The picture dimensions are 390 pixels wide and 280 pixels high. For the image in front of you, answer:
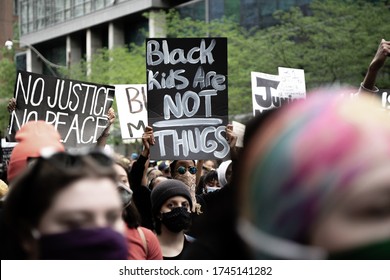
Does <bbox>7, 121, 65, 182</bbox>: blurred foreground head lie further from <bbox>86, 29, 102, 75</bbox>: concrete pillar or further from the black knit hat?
<bbox>86, 29, 102, 75</bbox>: concrete pillar

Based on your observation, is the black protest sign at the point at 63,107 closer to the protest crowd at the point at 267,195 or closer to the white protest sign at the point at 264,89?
the white protest sign at the point at 264,89

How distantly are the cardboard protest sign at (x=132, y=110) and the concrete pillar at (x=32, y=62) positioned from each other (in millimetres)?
52059

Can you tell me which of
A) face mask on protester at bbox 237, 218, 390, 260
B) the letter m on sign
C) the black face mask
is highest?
face mask on protester at bbox 237, 218, 390, 260

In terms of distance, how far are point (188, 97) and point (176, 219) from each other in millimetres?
2700

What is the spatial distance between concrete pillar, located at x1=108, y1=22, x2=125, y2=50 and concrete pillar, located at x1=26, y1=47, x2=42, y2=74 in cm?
1040

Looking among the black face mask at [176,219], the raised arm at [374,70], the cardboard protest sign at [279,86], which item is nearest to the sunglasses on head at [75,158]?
the black face mask at [176,219]

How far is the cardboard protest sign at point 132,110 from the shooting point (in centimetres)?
1109

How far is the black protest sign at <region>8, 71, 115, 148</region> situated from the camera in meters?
7.95

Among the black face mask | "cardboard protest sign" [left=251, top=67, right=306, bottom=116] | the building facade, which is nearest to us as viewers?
the black face mask

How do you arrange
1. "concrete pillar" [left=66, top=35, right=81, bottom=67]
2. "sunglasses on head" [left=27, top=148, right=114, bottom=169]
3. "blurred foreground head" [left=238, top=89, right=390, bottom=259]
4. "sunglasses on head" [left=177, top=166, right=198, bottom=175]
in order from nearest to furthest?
"blurred foreground head" [left=238, top=89, right=390, bottom=259] < "sunglasses on head" [left=27, top=148, right=114, bottom=169] < "sunglasses on head" [left=177, top=166, right=198, bottom=175] < "concrete pillar" [left=66, top=35, right=81, bottom=67]

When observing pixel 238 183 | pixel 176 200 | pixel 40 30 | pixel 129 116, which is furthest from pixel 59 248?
pixel 40 30

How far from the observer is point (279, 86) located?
31.5 ft

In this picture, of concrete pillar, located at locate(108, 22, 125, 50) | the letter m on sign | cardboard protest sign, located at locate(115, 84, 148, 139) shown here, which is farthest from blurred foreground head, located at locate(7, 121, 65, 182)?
concrete pillar, located at locate(108, 22, 125, 50)

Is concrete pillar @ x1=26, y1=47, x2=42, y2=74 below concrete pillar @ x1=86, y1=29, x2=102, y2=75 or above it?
below
